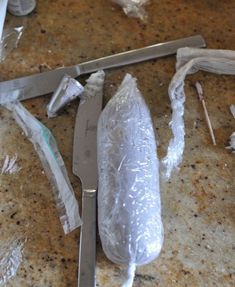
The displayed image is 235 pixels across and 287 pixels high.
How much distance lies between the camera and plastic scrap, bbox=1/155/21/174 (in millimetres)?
625

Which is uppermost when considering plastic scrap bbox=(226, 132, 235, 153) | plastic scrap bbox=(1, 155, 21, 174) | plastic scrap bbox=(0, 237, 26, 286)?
plastic scrap bbox=(1, 155, 21, 174)

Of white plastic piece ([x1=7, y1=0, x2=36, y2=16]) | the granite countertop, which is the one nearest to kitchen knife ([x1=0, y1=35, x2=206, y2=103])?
the granite countertop

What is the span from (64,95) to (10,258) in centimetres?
23

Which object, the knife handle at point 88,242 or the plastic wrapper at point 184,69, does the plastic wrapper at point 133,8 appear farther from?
the knife handle at point 88,242

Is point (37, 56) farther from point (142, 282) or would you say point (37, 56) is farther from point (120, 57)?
point (142, 282)

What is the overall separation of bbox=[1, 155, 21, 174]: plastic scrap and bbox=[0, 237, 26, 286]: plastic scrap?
93mm

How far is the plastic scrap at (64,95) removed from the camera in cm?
67

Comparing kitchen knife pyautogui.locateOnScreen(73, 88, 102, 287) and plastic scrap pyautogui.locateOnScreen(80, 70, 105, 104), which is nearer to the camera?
kitchen knife pyautogui.locateOnScreen(73, 88, 102, 287)

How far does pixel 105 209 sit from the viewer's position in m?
0.56

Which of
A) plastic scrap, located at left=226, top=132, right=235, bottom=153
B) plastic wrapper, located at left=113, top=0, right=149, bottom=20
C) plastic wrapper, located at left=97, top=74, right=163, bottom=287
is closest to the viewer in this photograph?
plastic wrapper, located at left=97, top=74, right=163, bottom=287

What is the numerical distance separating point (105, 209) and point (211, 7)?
431mm

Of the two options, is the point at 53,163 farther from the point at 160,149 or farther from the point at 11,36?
the point at 11,36

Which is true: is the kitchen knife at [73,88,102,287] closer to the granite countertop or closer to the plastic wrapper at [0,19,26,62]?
the granite countertop

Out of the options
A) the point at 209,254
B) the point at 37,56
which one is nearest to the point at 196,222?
the point at 209,254
